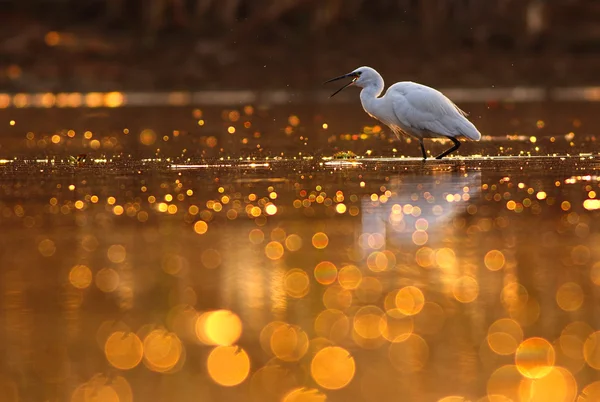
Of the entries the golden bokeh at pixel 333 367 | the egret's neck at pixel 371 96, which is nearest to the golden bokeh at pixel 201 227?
the golden bokeh at pixel 333 367

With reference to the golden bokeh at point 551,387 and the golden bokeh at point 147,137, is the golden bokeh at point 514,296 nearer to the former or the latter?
the golden bokeh at point 551,387

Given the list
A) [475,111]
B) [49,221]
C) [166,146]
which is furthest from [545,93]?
[49,221]

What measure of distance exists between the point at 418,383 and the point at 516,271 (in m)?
2.30

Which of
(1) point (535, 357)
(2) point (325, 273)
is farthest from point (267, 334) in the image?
(2) point (325, 273)

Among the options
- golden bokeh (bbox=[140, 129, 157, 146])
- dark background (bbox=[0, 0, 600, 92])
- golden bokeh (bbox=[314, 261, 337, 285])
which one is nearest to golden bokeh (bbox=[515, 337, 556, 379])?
golden bokeh (bbox=[314, 261, 337, 285])

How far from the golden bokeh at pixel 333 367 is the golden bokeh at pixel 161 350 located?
1.86 feet

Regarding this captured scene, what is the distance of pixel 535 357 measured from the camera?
538cm

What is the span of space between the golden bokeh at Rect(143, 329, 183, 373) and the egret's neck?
31.2 feet

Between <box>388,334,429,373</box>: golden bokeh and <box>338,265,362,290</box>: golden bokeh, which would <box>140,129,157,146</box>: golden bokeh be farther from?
<box>388,334,429,373</box>: golden bokeh

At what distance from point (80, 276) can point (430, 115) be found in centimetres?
776

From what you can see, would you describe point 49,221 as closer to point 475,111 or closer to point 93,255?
point 93,255

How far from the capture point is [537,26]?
122ft

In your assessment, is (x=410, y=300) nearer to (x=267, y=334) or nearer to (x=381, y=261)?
(x=267, y=334)

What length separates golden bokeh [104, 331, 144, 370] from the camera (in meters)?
5.38
